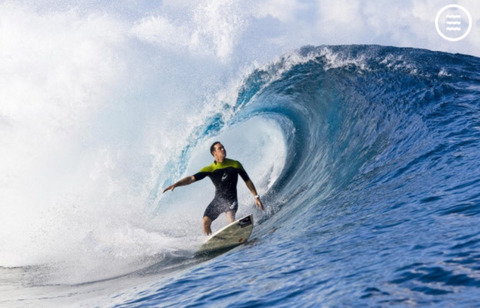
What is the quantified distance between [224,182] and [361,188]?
220cm

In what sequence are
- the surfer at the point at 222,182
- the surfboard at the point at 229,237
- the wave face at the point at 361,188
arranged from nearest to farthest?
the wave face at the point at 361,188, the surfboard at the point at 229,237, the surfer at the point at 222,182

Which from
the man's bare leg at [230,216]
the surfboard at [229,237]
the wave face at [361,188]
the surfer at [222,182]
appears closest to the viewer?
the wave face at [361,188]

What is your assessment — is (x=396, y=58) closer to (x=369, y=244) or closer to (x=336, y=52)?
(x=336, y=52)

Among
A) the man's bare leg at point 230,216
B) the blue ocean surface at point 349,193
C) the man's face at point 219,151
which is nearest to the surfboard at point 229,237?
the blue ocean surface at point 349,193

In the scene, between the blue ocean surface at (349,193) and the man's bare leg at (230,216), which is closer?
the blue ocean surface at (349,193)

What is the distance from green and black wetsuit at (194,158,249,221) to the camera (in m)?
8.30

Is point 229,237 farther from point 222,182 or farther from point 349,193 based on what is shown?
point 349,193

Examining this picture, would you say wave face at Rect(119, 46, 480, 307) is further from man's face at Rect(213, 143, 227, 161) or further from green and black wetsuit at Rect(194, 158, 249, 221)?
man's face at Rect(213, 143, 227, 161)

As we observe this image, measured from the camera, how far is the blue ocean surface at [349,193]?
13.2 feet

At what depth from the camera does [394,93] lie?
459 inches

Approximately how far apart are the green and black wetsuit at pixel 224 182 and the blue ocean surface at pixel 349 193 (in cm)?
75

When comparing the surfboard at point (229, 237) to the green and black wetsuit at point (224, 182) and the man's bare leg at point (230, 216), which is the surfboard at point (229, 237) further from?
the green and black wetsuit at point (224, 182)

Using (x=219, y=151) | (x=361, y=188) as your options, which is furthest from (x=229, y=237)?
(x=361, y=188)

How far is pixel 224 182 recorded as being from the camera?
8.39 m
